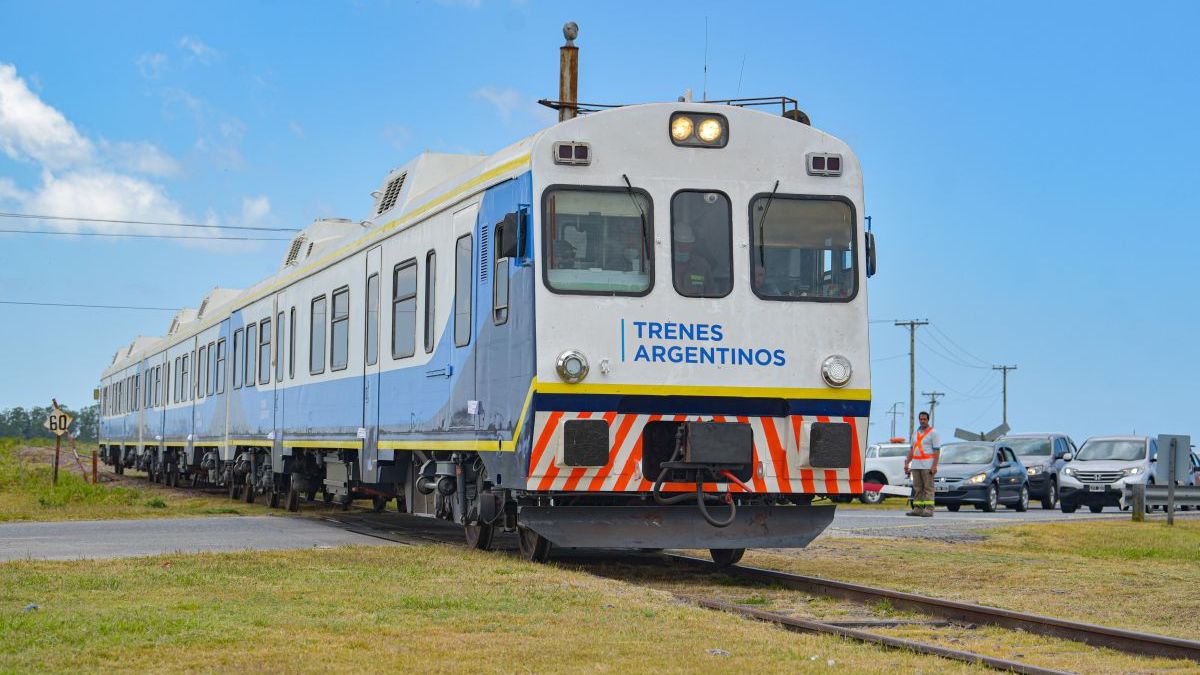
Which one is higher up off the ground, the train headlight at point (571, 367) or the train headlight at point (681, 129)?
the train headlight at point (681, 129)

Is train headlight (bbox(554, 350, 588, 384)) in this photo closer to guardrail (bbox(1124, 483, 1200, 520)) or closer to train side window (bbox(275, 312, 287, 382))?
train side window (bbox(275, 312, 287, 382))

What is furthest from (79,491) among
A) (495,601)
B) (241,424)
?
(495,601)

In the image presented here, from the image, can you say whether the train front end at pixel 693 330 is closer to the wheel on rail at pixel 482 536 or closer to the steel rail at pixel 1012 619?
the steel rail at pixel 1012 619

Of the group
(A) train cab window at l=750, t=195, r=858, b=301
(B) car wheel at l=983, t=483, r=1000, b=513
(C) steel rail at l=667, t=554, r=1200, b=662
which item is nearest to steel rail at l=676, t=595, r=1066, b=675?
(C) steel rail at l=667, t=554, r=1200, b=662

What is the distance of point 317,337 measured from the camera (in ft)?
61.9

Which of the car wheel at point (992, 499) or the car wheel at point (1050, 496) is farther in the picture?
the car wheel at point (1050, 496)

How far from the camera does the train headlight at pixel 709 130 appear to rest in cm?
1207

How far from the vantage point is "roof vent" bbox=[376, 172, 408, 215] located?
1672 cm

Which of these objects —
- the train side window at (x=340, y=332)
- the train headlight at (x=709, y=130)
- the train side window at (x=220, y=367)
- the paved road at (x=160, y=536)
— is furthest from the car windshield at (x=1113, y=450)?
the train headlight at (x=709, y=130)

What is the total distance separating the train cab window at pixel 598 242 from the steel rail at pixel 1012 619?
101 inches

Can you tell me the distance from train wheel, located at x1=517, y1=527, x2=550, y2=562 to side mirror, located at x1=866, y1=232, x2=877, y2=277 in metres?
3.37

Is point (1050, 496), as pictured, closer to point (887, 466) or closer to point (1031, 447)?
point (1031, 447)

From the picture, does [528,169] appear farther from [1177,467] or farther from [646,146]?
[1177,467]

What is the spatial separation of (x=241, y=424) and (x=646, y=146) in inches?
547
